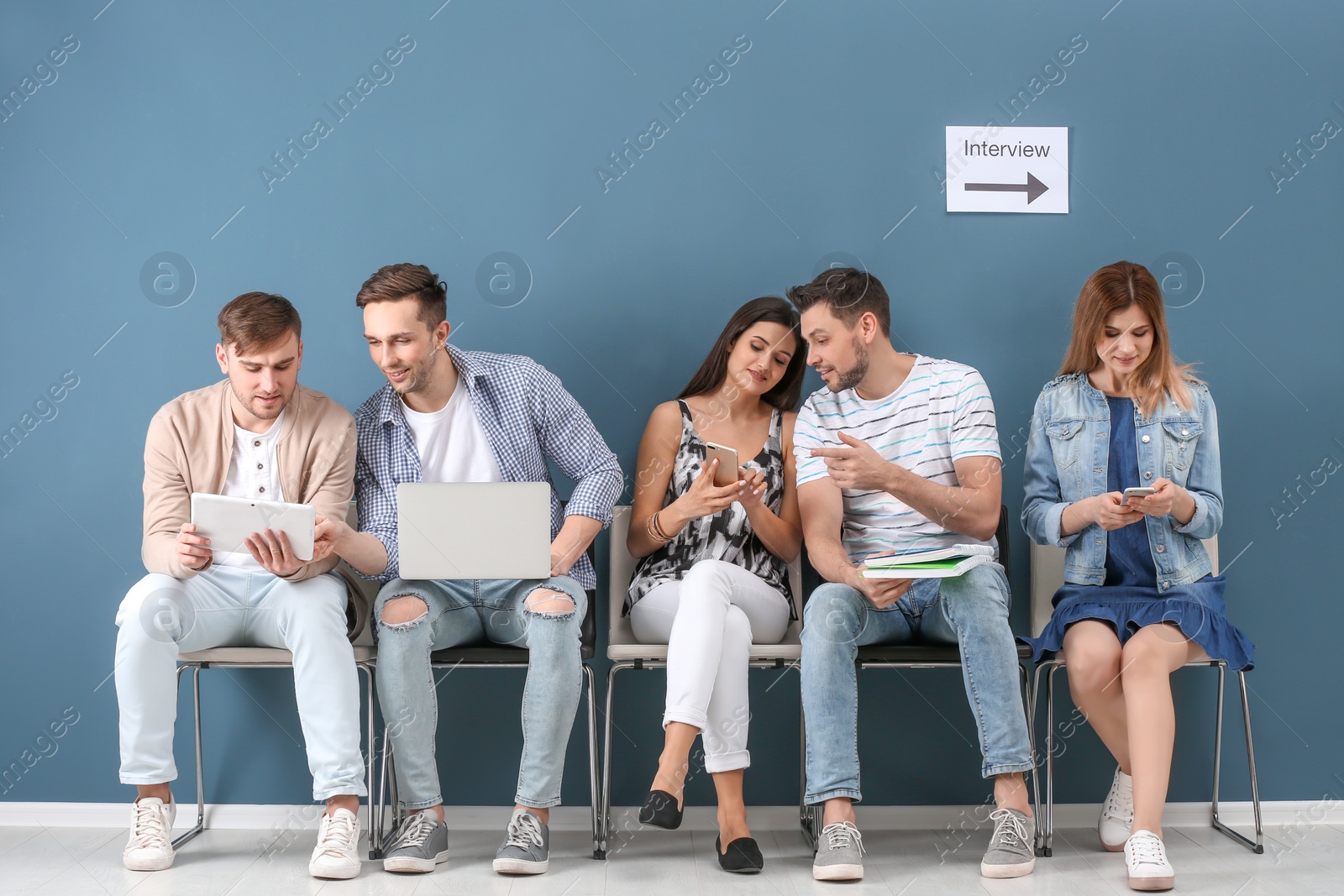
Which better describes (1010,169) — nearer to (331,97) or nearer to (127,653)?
(331,97)

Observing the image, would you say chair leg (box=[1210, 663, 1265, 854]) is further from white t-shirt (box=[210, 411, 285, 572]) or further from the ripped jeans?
white t-shirt (box=[210, 411, 285, 572])

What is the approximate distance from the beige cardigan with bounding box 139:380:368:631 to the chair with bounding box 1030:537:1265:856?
1.63 meters

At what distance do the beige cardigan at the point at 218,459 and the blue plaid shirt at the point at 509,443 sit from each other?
0.31ft

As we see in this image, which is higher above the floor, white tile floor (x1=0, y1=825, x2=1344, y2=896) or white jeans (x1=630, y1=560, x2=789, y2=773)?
white jeans (x1=630, y1=560, x2=789, y2=773)

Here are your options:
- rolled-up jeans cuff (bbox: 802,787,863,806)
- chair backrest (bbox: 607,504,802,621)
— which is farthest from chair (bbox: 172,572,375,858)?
rolled-up jeans cuff (bbox: 802,787,863,806)

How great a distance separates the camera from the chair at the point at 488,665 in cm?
217

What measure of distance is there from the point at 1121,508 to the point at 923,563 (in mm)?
492

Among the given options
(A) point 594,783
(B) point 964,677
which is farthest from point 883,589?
(A) point 594,783

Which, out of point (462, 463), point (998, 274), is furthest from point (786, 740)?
point (998, 274)

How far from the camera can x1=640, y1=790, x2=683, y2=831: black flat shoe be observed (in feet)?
6.23

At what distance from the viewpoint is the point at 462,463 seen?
7.73 ft

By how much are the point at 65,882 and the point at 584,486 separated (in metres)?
1.33

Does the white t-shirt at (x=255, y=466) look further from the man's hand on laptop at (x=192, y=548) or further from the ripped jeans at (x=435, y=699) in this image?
the ripped jeans at (x=435, y=699)

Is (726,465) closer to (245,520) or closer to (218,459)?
(245,520)
